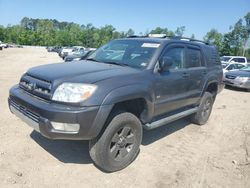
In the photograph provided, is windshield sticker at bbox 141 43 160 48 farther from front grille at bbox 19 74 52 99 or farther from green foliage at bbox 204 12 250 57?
green foliage at bbox 204 12 250 57

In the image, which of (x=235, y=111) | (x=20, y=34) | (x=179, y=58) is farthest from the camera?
(x=20, y=34)

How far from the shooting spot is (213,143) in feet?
17.5

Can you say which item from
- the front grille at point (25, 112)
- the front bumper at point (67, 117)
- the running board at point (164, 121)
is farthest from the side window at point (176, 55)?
the front grille at point (25, 112)

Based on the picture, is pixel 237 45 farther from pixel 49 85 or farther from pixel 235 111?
pixel 49 85

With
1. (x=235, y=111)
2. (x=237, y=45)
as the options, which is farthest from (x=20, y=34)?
(x=235, y=111)

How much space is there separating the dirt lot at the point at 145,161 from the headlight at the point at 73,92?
44.2 inches

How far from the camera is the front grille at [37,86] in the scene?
3529mm

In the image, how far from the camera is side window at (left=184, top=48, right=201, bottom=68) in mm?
5403

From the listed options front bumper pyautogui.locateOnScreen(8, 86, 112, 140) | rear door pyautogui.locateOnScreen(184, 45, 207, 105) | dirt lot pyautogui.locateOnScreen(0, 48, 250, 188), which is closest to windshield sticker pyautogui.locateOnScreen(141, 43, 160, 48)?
rear door pyautogui.locateOnScreen(184, 45, 207, 105)

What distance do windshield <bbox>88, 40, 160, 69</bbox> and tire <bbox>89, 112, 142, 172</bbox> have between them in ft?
3.18

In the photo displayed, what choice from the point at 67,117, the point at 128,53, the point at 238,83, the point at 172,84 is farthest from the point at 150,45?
the point at 238,83

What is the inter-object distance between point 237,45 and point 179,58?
56153 millimetres

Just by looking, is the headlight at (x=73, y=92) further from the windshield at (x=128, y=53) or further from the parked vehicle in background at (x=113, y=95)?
the windshield at (x=128, y=53)

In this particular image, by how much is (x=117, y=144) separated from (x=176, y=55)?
2123mm
